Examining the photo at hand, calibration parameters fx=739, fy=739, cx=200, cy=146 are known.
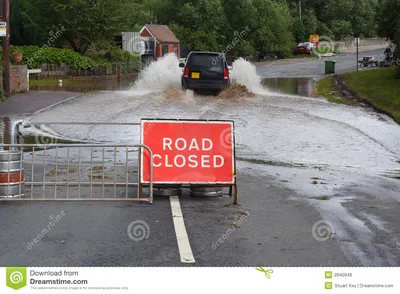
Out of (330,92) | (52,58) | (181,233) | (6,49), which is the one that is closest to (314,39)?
(52,58)

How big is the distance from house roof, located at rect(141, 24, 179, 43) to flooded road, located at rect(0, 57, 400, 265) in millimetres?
40431

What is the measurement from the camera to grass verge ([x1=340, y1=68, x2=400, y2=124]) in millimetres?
29016

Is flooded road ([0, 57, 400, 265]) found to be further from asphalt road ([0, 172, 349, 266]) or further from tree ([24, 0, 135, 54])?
tree ([24, 0, 135, 54])

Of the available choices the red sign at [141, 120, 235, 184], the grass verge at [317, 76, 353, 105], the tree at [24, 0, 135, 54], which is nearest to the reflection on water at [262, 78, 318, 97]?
the grass verge at [317, 76, 353, 105]

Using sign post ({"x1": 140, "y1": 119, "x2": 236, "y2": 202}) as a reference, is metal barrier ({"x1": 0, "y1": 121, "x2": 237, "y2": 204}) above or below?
below

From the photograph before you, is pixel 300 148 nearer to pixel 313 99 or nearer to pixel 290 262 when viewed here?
pixel 290 262

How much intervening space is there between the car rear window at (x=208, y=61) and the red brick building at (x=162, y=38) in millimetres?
43616

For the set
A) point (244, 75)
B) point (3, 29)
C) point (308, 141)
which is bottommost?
point (308, 141)

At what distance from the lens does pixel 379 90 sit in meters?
36.1

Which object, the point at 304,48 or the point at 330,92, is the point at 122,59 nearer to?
the point at 330,92

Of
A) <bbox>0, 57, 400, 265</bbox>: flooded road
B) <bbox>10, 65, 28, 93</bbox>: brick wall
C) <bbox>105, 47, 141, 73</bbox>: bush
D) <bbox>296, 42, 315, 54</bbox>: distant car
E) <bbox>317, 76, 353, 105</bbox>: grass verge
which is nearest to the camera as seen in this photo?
<bbox>0, 57, 400, 265</bbox>: flooded road

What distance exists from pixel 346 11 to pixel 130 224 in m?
110

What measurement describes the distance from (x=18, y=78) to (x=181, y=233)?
25.4 m

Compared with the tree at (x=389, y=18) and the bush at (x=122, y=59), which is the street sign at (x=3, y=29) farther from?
the bush at (x=122, y=59)
